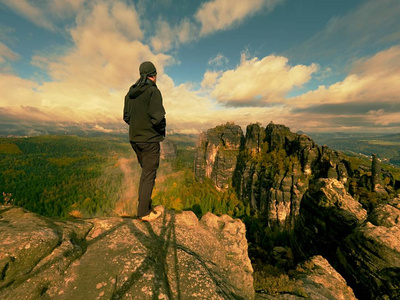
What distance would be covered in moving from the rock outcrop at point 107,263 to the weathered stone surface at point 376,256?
8733mm

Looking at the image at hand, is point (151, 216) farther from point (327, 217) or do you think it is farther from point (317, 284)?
point (327, 217)

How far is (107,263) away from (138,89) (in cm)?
532

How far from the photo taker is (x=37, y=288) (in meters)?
3.43

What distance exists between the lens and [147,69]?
610 cm

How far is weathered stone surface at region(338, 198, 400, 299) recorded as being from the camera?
9.20 metres

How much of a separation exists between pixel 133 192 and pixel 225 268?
126 metres

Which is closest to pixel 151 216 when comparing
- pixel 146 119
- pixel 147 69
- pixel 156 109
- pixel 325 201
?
pixel 146 119

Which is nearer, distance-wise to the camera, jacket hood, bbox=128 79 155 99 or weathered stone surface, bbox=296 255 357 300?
jacket hood, bbox=128 79 155 99

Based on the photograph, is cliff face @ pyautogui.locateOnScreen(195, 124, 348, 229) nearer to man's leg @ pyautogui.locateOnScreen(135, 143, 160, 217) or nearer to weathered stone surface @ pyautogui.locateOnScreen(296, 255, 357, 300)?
weathered stone surface @ pyautogui.locateOnScreen(296, 255, 357, 300)

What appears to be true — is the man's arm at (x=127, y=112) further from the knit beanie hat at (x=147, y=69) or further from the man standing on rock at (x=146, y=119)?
the knit beanie hat at (x=147, y=69)

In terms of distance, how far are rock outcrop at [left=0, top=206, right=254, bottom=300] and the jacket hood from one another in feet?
15.6

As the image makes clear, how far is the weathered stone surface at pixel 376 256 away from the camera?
30.2 feet

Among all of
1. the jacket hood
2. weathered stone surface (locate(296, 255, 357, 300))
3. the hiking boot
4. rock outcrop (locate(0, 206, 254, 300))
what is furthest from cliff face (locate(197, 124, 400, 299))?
the jacket hood

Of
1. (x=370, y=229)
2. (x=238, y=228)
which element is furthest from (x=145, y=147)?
(x=370, y=229)
